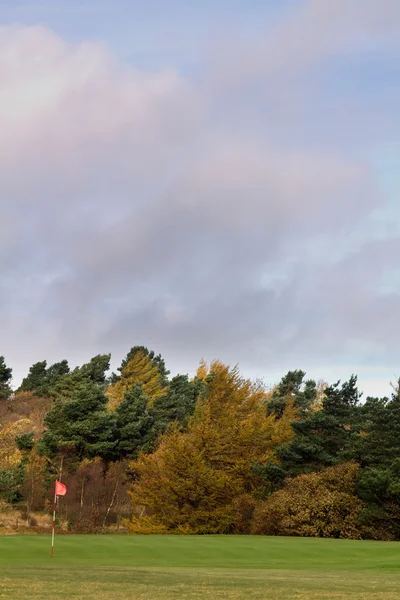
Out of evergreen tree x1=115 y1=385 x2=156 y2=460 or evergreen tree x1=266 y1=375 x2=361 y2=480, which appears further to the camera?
evergreen tree x1=115 y1=385 x2=156 y2=460

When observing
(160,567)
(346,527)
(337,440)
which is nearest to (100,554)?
(160,567)

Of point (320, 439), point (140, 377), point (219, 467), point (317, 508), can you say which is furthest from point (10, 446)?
point (140, 377)

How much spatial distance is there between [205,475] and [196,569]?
29.9 meters

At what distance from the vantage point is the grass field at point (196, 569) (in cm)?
1617

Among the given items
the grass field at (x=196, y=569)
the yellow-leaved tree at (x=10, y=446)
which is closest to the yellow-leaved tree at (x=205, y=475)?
the yellow-leaved tree at (x=10, y=446)

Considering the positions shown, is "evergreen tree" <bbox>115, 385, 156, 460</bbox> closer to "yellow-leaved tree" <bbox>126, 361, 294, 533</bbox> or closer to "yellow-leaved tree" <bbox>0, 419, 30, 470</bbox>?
"yellow-leaved tree" <bbox>126, 361, 294, 533</bbox>

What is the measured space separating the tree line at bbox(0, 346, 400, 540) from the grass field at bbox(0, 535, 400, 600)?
11.8m

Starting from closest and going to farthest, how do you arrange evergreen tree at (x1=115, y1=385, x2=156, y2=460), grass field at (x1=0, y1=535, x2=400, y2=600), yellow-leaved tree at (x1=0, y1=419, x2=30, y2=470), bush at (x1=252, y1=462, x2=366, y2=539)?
grass field at (x1=0, y1=535, x2=400, y2=600) → bush at (x1=252, y1=462, x2=366, y2=539) → yellow-leaved tree at (x1=0, y1=419, x2=30, y2=470) → evergreen tree at (x1=115, y1=385, x2=156, y2=460)

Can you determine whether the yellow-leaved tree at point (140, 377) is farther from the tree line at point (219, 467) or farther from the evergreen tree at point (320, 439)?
the evergreen tree at point (320, 439)

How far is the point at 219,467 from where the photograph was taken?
57812 mm

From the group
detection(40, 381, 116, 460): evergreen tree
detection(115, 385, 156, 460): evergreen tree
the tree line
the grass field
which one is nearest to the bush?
the tree line

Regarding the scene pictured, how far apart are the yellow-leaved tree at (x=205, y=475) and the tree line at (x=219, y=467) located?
0.08 meters

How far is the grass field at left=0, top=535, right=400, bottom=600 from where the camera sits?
1617 cm

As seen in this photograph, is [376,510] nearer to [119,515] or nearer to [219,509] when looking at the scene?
[219,509]
